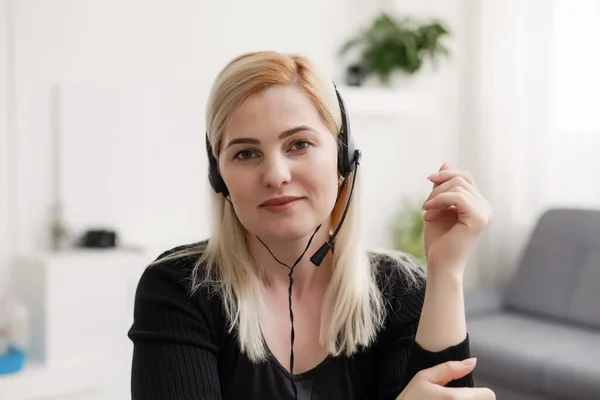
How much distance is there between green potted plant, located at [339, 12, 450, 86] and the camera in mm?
3076

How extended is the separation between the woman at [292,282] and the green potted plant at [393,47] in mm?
2086

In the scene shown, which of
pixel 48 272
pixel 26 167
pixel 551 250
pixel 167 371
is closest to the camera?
pixel 167 371

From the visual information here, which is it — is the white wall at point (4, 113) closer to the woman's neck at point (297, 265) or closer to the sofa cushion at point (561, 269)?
the woman's neck at point (297, 265)

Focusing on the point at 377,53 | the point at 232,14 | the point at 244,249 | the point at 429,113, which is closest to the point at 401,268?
the point at 244,249

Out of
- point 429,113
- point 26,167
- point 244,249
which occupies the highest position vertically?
point 429,113

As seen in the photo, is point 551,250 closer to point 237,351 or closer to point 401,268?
point 401,268

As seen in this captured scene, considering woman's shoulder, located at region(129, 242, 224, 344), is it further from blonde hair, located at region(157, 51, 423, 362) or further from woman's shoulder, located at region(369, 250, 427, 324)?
woman's shoulder, located at region(369, 250, 427, 324)

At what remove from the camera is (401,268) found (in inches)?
46.2

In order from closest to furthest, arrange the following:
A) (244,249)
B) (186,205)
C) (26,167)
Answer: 1. (244,249)
2. (26,167)
3. (186,205)

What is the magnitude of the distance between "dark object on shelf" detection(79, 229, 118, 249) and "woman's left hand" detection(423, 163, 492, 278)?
5.27 ft

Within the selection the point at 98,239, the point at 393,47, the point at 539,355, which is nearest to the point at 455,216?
the point at 539,355

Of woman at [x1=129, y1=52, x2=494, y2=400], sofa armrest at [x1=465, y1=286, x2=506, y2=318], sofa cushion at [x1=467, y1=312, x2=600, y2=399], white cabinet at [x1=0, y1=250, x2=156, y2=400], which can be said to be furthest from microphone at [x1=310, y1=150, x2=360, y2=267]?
sofa armrest at [x1=465, y1=286, x2=506, y2=318]

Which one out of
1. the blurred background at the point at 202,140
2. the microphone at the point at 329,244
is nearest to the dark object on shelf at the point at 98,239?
the blurred background at the point at 202,140

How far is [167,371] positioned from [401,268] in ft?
1.44
